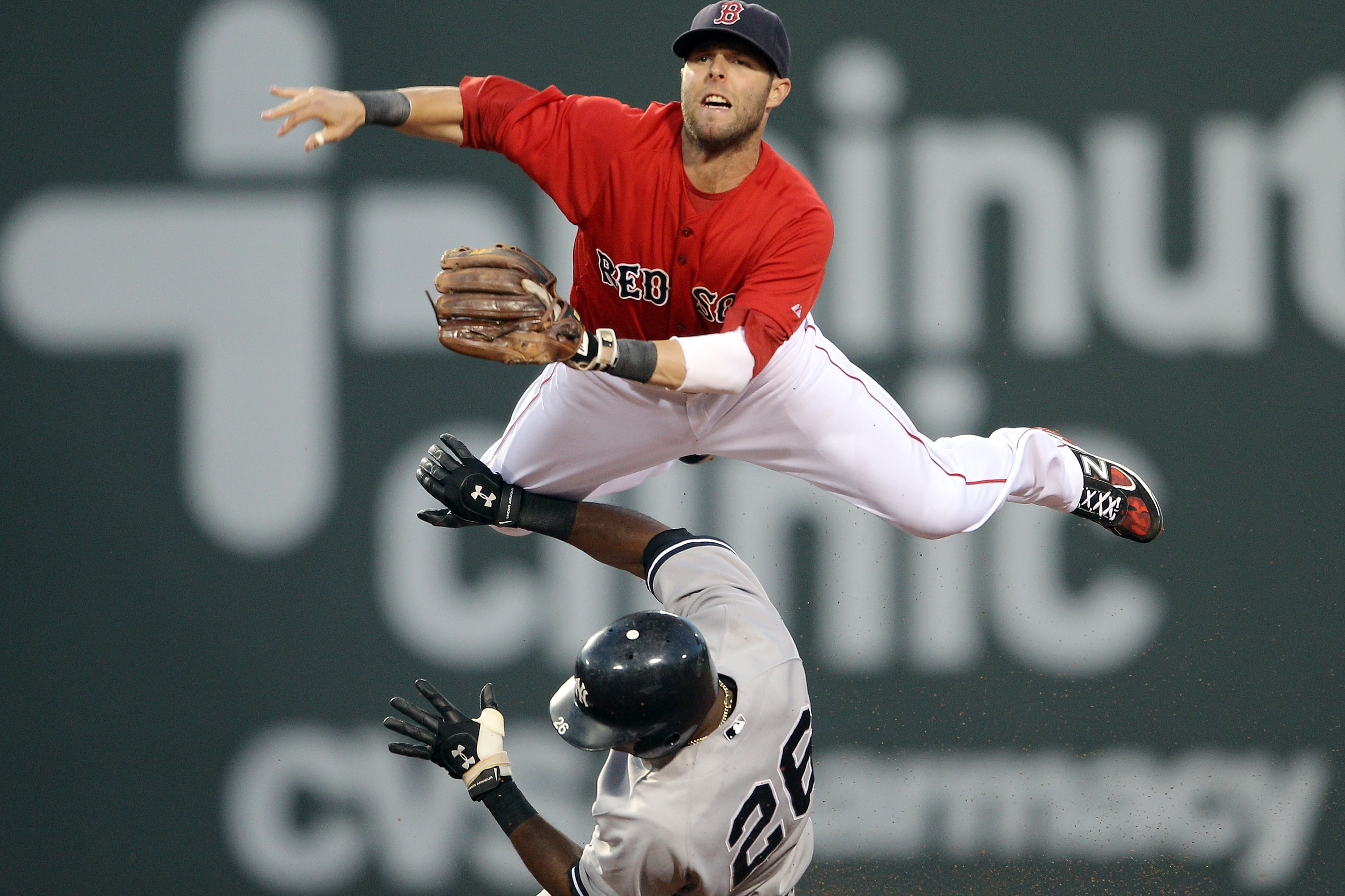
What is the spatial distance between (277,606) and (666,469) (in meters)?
1.54

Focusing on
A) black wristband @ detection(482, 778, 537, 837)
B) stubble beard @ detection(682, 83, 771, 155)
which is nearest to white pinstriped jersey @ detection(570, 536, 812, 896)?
black wristband @ detection(482, 778, 537, 837)

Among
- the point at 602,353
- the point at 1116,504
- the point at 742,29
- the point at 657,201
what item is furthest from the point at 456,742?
the point at 1116,504

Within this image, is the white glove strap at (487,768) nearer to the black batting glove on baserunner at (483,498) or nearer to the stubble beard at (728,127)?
the black batting glove on baserunner at (483,498)

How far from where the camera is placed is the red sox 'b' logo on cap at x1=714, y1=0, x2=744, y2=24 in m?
2.80

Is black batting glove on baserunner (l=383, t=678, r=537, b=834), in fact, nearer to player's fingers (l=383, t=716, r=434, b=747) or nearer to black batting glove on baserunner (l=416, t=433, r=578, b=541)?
player's fingers (l=383, t=716, r=434, b=747)

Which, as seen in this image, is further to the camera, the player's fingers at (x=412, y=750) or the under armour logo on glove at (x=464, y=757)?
the under armour logo on glove at (x=464, y=757)

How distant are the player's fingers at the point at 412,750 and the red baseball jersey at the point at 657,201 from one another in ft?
4.00

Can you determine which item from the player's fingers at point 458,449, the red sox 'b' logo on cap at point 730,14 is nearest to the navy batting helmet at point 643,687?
the player's fingers at point 458,449

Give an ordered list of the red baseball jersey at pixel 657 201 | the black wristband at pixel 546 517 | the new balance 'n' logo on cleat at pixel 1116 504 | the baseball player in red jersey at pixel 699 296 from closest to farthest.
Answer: the baseball player in red jersey at pixel 699 296, the red baseball jersey at pixel 657 201, the black wristband at pixel 546 517, the new balance 'n' logo on cleat at pixel 1116 504

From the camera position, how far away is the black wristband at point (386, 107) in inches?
105

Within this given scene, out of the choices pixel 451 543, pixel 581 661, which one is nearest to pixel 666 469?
pixel 451 543

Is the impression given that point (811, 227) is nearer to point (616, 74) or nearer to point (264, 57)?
point (616, 74)

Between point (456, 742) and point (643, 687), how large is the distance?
75 cm

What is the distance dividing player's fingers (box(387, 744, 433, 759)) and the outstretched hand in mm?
1326
